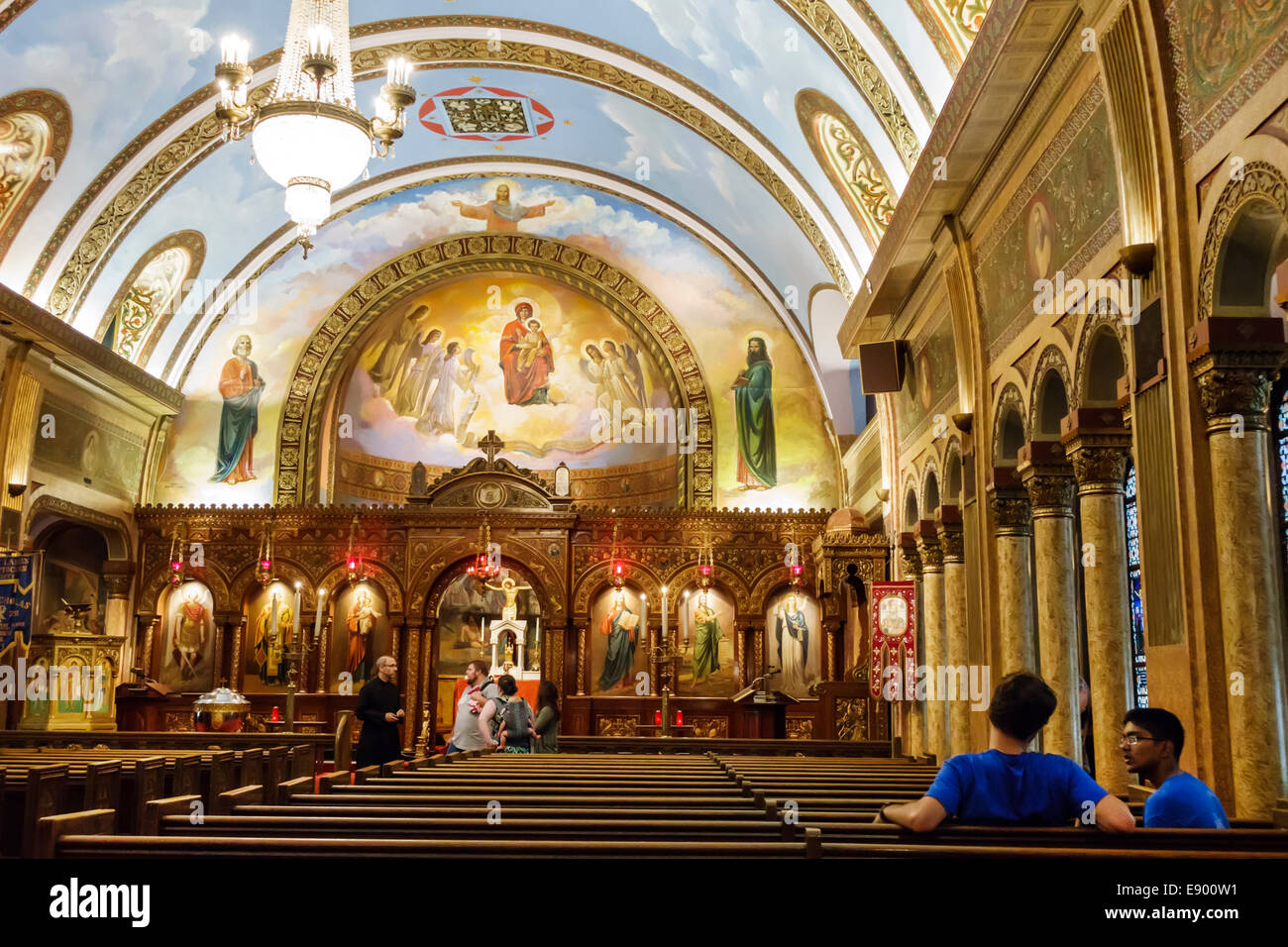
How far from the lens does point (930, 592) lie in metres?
14.1

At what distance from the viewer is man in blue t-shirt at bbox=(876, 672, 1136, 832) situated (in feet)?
12.7

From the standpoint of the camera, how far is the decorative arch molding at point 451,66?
17.0 m

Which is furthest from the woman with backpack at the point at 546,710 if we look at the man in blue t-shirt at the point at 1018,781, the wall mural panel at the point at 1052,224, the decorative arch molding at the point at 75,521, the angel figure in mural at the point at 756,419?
the angel figure in mural at the point at 756,419

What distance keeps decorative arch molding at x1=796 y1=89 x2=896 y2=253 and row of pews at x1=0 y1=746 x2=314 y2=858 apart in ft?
31.1

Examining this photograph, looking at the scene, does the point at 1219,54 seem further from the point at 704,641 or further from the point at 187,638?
the point at 187,638

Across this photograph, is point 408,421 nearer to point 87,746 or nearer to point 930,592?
point 87,746

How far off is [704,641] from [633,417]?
5.03 m

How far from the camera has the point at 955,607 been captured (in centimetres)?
1312

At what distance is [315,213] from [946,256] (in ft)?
21.6

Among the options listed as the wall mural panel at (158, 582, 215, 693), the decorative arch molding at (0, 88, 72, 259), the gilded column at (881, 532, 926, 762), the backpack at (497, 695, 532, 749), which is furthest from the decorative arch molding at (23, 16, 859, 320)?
the backpack at (497, 695, 532, 749)

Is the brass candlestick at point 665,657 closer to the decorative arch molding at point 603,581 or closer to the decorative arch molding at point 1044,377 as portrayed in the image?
the decorative arch molding at point 603,581

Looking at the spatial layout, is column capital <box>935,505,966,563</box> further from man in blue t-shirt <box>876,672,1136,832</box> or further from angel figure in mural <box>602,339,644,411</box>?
angel figure in mural <box>602,339,644,411</box>

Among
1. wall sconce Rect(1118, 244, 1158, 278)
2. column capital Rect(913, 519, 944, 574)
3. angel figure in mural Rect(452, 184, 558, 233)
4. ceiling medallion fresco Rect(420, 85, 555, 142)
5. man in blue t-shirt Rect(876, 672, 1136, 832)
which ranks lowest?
man in blue t-shirt Rect(876, 672, 1136, 832)
